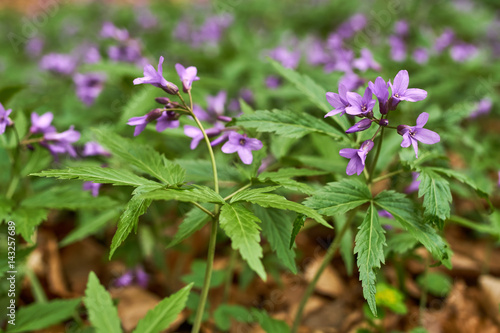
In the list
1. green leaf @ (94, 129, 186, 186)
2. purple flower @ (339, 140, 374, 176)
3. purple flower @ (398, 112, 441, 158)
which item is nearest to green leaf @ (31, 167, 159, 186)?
green leaf @ (94, 129, 186, 186)

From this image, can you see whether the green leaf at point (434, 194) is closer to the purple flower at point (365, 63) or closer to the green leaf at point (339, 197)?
the green leaf at point (339, 197)

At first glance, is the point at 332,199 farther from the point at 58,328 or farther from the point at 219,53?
the point at 219,53

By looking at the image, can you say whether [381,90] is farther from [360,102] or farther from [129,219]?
[129,219]

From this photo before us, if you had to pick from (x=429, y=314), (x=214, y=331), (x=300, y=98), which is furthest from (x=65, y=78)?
(x=429, y=314)

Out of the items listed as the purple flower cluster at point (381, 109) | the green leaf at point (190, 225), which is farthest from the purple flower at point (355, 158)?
the green leaf at point (190, 225)

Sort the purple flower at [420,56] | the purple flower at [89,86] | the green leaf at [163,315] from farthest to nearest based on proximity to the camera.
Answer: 1. the purple flower at [420,56]
2. the purple flower at [89,86]
3. the green leaf at [163,315]

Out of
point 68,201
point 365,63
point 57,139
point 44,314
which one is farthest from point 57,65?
point 365,63
